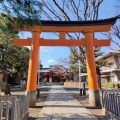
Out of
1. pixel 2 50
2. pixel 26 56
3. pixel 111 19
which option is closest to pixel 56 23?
pixel 111 19

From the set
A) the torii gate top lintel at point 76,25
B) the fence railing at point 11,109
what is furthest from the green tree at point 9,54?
the fence railing at point 11,109

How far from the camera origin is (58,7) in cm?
1443

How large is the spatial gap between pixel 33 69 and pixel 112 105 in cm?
530

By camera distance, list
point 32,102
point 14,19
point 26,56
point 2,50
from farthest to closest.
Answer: point 26,56
point 2,50
point 32,102
point 14,19

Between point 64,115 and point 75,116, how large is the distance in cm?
49

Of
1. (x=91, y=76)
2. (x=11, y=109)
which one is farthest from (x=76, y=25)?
(x=11, y=109)

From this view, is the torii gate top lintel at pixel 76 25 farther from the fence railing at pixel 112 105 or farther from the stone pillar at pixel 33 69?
the fence railing at pixel 112 105

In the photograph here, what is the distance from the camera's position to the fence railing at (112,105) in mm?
6710

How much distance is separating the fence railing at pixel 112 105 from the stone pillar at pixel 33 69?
420 centimetres

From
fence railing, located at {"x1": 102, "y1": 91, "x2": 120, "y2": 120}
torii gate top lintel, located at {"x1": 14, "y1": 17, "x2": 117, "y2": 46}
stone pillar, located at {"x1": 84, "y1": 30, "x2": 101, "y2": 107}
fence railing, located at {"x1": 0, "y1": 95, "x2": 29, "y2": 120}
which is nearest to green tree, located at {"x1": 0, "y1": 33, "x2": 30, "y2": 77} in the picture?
torii gate top lintel, located at {"x1": 14, "y1": 17, "x2": 117, "y2": 46}

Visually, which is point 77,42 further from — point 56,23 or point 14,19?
point 14,19

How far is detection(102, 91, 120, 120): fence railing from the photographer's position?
6.71m

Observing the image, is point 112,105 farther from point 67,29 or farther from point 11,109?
point 67,29

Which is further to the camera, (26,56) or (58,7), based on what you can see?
(26,56)
